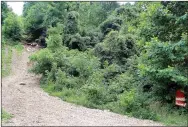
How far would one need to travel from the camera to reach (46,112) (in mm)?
9883

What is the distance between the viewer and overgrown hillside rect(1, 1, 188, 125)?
10008 millimetres

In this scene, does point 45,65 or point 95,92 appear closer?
point 95,92

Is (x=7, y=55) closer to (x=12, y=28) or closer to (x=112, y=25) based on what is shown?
(x=12, y=28)

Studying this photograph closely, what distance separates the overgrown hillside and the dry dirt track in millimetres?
703

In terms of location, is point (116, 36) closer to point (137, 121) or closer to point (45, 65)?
point (45, 65)

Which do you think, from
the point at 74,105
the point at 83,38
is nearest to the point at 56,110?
the point at 74,105

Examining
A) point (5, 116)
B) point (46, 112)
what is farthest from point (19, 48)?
point (5, 116)

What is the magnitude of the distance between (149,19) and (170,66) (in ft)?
7.78

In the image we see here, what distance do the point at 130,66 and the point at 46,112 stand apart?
6376mm

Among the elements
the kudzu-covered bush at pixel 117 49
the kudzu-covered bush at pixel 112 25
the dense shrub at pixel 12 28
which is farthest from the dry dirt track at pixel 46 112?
the dense shrub at pixel 12 28

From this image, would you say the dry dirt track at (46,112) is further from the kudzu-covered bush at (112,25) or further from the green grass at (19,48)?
the green grass at (19,48)

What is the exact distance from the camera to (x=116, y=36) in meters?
17.3

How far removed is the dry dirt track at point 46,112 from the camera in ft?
27.8

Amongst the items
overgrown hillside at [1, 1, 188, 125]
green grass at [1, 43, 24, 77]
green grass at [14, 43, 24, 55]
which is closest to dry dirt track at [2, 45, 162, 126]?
overgrown hillside at [1, 1, 188, 125]
